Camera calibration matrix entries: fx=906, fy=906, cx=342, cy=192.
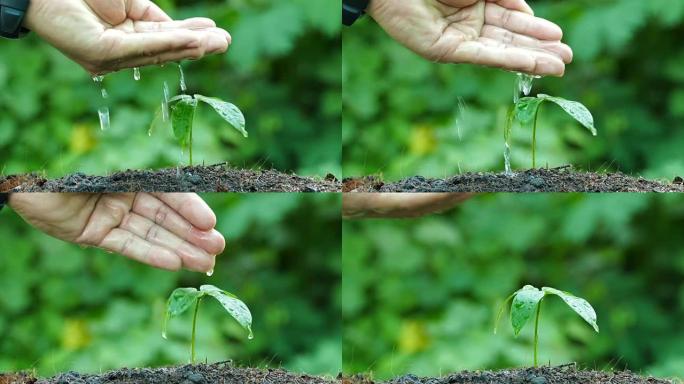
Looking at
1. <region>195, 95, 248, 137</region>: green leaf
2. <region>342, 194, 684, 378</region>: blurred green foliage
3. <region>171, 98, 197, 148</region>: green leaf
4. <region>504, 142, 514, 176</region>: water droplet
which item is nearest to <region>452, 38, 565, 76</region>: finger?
<region>504, 142, 514, 176</region>: water droplet

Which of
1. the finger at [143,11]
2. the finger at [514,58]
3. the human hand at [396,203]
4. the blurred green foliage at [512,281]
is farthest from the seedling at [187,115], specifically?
the finger at [514,58]

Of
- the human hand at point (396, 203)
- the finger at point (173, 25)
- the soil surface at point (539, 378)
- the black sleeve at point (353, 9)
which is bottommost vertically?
the soil surface at point (539, 378)

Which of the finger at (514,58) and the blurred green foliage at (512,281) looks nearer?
the finger at (514,58)

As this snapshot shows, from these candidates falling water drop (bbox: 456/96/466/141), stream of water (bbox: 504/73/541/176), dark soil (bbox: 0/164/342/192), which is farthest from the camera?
falling water drop (bbox: 456/96/466/141)

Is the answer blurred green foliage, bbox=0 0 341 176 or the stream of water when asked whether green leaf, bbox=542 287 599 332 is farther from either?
blurred green foliage, bbox=0 0 341 176

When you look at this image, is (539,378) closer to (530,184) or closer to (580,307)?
(580,307)

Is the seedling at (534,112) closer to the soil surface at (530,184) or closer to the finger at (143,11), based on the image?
the soil surface at (530,184)
